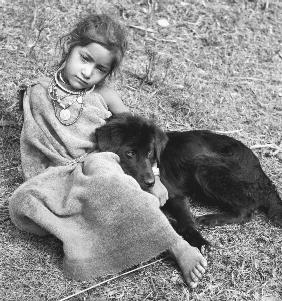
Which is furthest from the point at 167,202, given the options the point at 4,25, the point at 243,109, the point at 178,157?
the point at 4,25

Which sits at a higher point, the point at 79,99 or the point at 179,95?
the point at 79,99

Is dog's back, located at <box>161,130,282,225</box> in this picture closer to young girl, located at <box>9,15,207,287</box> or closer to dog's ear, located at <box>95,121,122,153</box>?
young girl, located at <box>9,15,207,287</box>

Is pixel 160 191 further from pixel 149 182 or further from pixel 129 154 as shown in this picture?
pixel 129 154

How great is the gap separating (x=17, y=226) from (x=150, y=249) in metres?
1.00

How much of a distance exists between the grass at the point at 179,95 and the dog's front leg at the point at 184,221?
16 centimetres

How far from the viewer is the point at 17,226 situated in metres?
3.91

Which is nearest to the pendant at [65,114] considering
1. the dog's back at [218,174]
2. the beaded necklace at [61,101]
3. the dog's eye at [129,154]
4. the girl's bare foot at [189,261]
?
the beaded necklace at [61,101]

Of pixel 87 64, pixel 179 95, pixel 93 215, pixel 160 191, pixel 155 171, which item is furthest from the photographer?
pixel 179 95

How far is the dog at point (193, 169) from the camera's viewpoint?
14.2 feet

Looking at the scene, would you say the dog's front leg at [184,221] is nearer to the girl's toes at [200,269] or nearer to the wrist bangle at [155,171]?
the wrist bangle at [155,171]

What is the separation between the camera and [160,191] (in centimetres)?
444

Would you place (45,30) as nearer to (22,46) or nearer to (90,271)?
(22,46)

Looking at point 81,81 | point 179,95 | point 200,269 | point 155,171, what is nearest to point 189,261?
point 200,269

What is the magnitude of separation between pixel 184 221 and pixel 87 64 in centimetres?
147
